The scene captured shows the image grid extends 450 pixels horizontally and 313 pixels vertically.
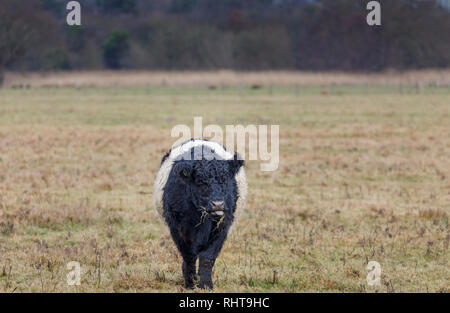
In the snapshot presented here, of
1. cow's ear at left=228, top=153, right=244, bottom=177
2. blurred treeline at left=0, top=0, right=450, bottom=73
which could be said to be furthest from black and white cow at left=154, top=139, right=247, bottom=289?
blurred treeline at left=0, top=0, right=450, bottom=73

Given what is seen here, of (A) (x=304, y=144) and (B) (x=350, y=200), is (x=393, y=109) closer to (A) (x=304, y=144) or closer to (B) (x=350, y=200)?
(A) (x=304, y=144)

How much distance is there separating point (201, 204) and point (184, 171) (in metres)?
0.38

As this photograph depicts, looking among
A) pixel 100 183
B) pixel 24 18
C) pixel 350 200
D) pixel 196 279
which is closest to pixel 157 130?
pixel 100 183

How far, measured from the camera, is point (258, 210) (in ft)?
35.5

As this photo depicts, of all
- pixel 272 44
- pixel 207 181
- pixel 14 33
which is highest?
pixel 272 44

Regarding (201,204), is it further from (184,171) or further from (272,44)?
(272,44)

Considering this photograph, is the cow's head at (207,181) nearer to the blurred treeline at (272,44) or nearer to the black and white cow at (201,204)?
the black and white cow at (201,204)

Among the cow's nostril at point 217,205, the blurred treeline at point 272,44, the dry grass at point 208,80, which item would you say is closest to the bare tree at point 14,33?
the blurred treeline at point 272,44

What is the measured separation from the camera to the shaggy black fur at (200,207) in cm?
589

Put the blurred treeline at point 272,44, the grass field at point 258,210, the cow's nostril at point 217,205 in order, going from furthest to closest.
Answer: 1. the blurred treeline at point 272,44
2. the grass field at point 258,210
3. the cow's nostril at point 217,205

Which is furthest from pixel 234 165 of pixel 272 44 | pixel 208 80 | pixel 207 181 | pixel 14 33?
pixel 272 44

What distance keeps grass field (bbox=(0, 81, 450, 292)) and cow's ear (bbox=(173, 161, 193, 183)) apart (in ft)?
4.41
